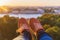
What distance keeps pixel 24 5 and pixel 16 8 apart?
0.19ft

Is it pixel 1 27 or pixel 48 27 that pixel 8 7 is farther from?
pixel 48 27

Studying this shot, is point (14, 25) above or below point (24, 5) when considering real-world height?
below

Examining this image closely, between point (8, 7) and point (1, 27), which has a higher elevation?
point (8, 7)

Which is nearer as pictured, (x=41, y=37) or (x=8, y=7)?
(x=41, y=37)

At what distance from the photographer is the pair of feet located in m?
1.21

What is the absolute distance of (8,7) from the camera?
129cm

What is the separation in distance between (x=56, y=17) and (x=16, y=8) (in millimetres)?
272

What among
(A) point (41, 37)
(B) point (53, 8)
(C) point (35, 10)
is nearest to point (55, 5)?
(B) point (53, 8)

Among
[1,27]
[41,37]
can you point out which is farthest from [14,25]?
[41,37]

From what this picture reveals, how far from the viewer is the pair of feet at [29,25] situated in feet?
3.96

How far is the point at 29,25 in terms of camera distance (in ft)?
4.07

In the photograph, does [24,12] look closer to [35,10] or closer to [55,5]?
[35,10]
